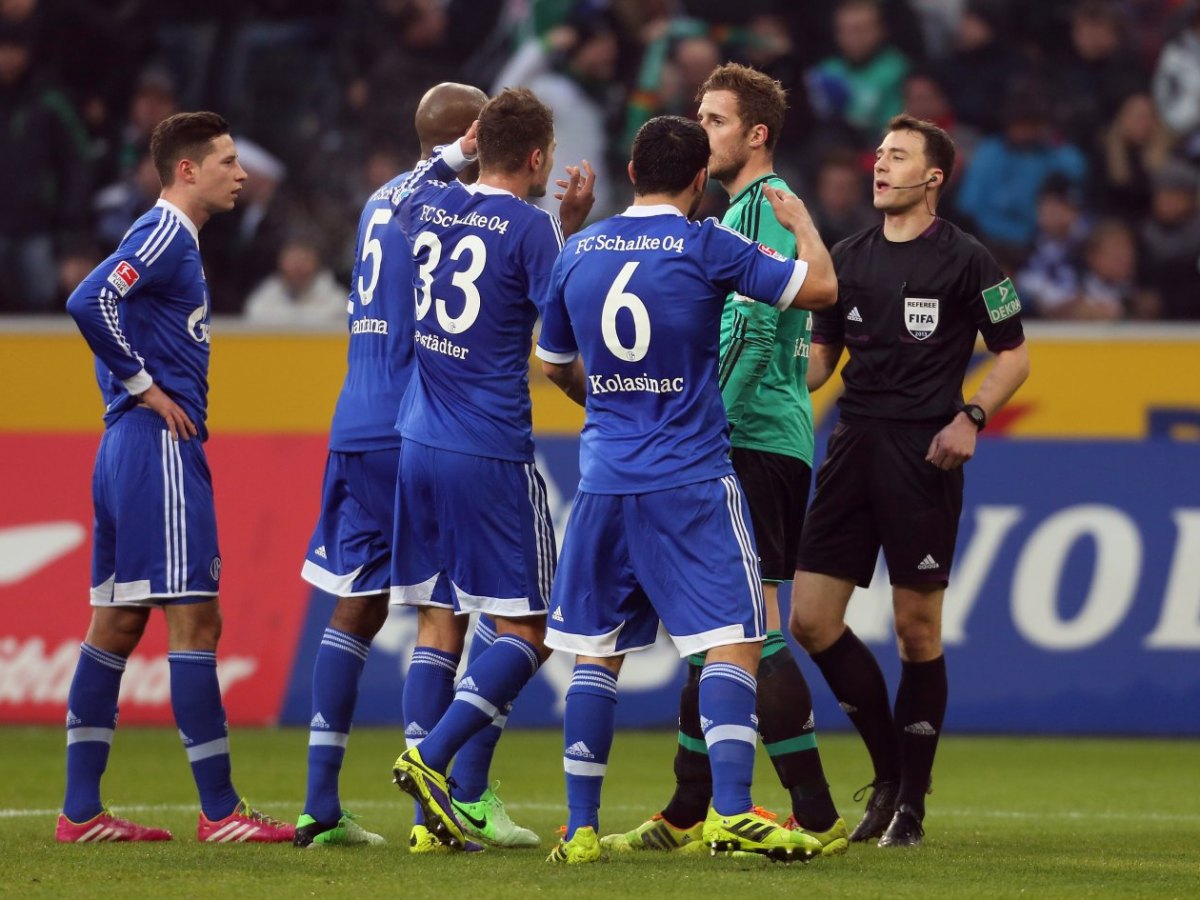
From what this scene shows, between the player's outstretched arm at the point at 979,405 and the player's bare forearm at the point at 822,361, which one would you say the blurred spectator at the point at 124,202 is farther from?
the player's outstretched arm at the point at 979,405

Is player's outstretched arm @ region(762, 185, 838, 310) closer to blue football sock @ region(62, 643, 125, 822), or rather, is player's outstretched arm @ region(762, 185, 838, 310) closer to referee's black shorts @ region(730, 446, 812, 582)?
referee's black shorts @ region(730, 446, 812, 582)

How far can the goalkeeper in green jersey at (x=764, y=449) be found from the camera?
20.1 feet

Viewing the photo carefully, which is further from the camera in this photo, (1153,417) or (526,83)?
(526,83)

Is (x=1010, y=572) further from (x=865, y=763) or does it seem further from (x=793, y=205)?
(x=793, y=205)

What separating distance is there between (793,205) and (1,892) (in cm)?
303

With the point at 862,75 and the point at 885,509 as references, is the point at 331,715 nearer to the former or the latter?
the point at 885,509

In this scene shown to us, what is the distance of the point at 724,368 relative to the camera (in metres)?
6.17

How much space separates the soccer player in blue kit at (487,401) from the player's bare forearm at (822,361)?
1168 mm

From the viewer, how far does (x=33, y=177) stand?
576 inches

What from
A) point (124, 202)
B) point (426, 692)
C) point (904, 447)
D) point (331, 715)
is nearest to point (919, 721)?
point (904, 447)

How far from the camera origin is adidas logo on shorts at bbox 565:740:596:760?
5.66 m

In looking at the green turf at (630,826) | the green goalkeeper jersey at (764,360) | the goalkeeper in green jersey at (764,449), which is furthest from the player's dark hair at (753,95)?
the green turf at (630,826)

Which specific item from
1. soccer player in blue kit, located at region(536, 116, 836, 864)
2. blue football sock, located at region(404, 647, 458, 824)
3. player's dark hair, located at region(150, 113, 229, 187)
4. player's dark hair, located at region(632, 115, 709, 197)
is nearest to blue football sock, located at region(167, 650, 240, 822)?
blue football sock, located at region(404, 647, 458, 824)

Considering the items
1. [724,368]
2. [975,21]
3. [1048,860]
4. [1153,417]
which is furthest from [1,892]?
[975,21]
